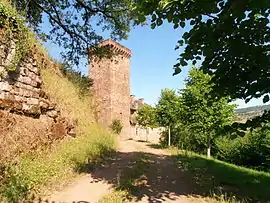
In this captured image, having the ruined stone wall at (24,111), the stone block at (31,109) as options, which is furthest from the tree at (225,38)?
the stone block at (31,109)

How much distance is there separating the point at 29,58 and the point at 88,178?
468 cm

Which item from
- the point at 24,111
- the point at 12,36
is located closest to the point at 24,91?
the point at 24,111

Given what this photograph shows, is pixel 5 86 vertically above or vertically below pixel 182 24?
below

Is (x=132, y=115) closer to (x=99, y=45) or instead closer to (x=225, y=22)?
(x=99, y=45)

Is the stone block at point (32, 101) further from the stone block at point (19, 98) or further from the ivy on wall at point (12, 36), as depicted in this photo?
the ivy on wall at point (12, 36)

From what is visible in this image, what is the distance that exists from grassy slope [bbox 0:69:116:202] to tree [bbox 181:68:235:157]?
5.83 meters

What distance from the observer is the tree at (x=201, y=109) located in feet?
49.9

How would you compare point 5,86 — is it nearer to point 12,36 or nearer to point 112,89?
point 12,36

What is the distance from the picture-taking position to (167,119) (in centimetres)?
2342

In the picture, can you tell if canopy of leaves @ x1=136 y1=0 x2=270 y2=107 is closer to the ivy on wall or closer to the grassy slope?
the grassy slope

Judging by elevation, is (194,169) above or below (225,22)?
below

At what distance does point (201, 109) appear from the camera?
51.8 feet

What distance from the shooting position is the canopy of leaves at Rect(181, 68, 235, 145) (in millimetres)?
15203

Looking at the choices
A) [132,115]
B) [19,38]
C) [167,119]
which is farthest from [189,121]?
[132,115]
